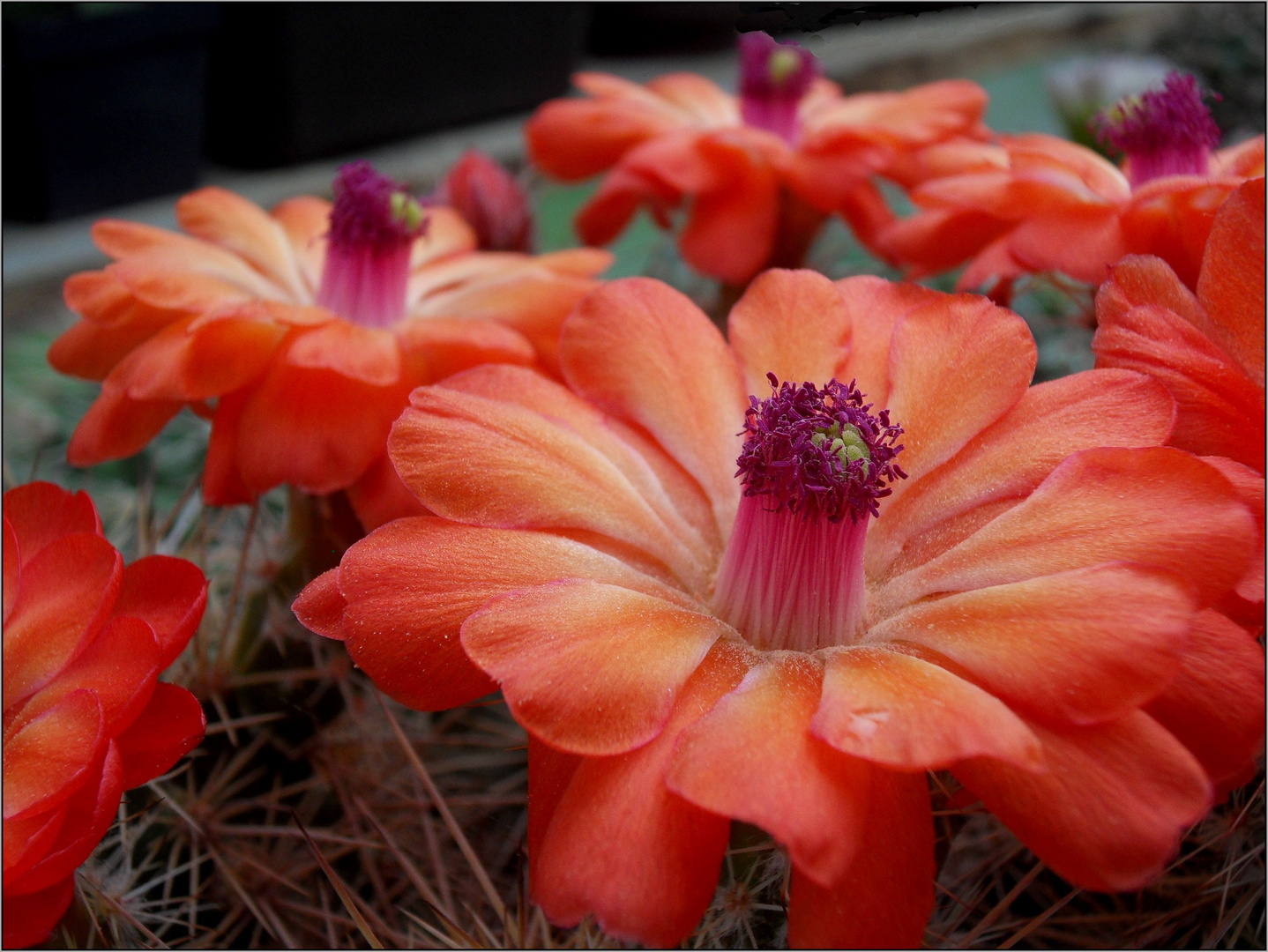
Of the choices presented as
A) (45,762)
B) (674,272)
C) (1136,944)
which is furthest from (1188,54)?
(45,762)

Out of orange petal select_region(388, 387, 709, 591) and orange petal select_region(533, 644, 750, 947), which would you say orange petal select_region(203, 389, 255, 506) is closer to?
orange petal select_region(388, 387, 709, 591)

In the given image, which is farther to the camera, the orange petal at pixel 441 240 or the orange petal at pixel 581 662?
the orange petal at pixel 441 240

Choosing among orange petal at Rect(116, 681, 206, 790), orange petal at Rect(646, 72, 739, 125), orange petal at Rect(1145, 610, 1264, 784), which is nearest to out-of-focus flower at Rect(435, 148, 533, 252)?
orange petal at Rect(646, 72, 739, 125)

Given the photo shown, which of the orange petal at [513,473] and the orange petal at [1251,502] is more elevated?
the orange petal at [1251,502]

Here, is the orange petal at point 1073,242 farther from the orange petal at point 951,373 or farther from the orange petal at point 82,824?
the orange petal at point 82,824

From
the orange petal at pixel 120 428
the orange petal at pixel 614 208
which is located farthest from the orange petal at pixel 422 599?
the orange petal at pixel 614 208

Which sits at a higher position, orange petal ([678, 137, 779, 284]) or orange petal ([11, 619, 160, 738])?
orange petal ([678, 137, 779, 284])

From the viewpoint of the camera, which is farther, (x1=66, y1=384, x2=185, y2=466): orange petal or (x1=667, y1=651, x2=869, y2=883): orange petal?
(x1=66, y1=384, x2=185, y2=466): orange petal
